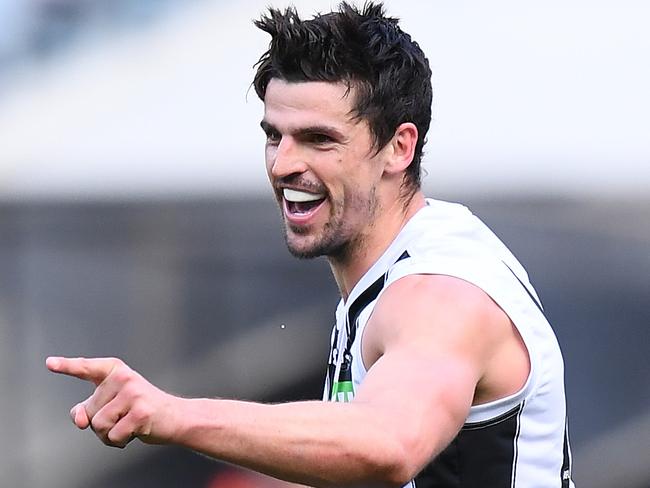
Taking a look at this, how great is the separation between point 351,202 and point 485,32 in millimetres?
541

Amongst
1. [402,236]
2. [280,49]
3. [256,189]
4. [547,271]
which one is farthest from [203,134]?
[547,271]

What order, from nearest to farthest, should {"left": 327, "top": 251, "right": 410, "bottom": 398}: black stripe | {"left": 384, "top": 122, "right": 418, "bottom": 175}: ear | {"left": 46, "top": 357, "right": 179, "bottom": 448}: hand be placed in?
{"left": 46, "top": 357, "right": 179, "bottom": 448}: hand
{"left": 327, "top": 251, "right": 410, "bottom": 398}: black stripe
{"left": 384, "top": 122, "right": 418, "bottom": 175}: ear

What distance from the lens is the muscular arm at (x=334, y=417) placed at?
1.16 metres

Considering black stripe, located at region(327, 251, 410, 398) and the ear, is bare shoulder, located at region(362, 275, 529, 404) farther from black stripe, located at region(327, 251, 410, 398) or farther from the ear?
the ear

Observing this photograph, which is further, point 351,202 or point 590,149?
point 590,149

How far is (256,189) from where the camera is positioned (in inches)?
83.3

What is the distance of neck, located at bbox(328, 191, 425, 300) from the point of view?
5.81 ft

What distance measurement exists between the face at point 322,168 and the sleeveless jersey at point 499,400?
100mm

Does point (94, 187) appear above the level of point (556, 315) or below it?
above

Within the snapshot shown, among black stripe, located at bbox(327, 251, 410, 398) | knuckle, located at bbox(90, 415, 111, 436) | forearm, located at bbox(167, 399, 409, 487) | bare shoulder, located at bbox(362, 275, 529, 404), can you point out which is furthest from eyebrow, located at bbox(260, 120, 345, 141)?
knuckle, located at bbox(90, 415, 111, 436)

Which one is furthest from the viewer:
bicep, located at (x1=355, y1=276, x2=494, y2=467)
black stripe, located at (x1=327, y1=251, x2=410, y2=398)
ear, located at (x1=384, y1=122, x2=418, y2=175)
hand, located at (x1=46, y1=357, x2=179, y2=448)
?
ear, located at (x1=384, y1=122, x2=418, y2=175)

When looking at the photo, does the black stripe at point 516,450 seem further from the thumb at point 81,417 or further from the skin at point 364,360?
the thumb at point 81,417

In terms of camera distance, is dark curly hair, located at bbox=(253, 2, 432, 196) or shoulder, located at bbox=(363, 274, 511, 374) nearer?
shoulder, located at bbox=(363, 274, 511, 374)

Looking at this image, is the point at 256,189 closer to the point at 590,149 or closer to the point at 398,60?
the point at 398,60
